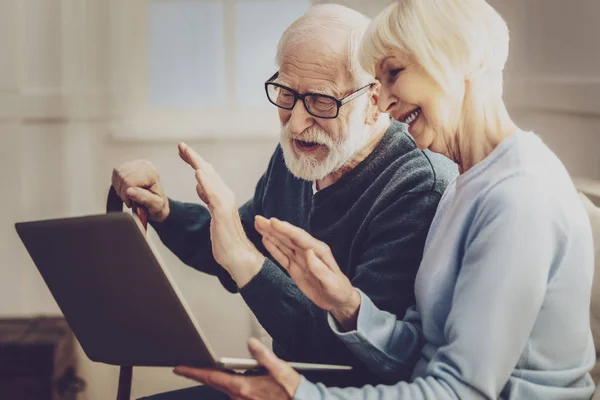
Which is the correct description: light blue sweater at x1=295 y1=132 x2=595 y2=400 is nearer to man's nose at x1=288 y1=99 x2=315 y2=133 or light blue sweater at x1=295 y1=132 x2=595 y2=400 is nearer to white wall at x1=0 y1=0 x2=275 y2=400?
man's nose at x1=288 y1=99 x2=315 y2=133

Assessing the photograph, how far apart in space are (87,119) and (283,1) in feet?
1.69

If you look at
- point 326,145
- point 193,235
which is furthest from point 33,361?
point 326,145

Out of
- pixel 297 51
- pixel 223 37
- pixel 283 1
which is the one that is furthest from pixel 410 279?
pixel 223 37

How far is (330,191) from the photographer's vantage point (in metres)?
1.24

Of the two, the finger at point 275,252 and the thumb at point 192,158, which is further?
the thumb at point 192,158

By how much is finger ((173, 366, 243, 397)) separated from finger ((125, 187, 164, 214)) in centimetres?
44

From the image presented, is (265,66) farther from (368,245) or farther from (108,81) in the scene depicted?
(368,245)

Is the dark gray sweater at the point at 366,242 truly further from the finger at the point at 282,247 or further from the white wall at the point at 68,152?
the white wall at the point at 68,152

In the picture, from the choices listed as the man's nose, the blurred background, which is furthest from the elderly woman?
the blurred background

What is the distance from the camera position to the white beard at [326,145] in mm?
1188

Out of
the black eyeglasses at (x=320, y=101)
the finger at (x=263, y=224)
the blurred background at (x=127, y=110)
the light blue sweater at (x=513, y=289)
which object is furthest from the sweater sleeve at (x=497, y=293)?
the blurred background at (x=127, y=110)

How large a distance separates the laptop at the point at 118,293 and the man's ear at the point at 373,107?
38 cm

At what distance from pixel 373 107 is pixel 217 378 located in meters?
0.47

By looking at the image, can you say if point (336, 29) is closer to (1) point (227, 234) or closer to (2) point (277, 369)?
(1) point (227, 234)
